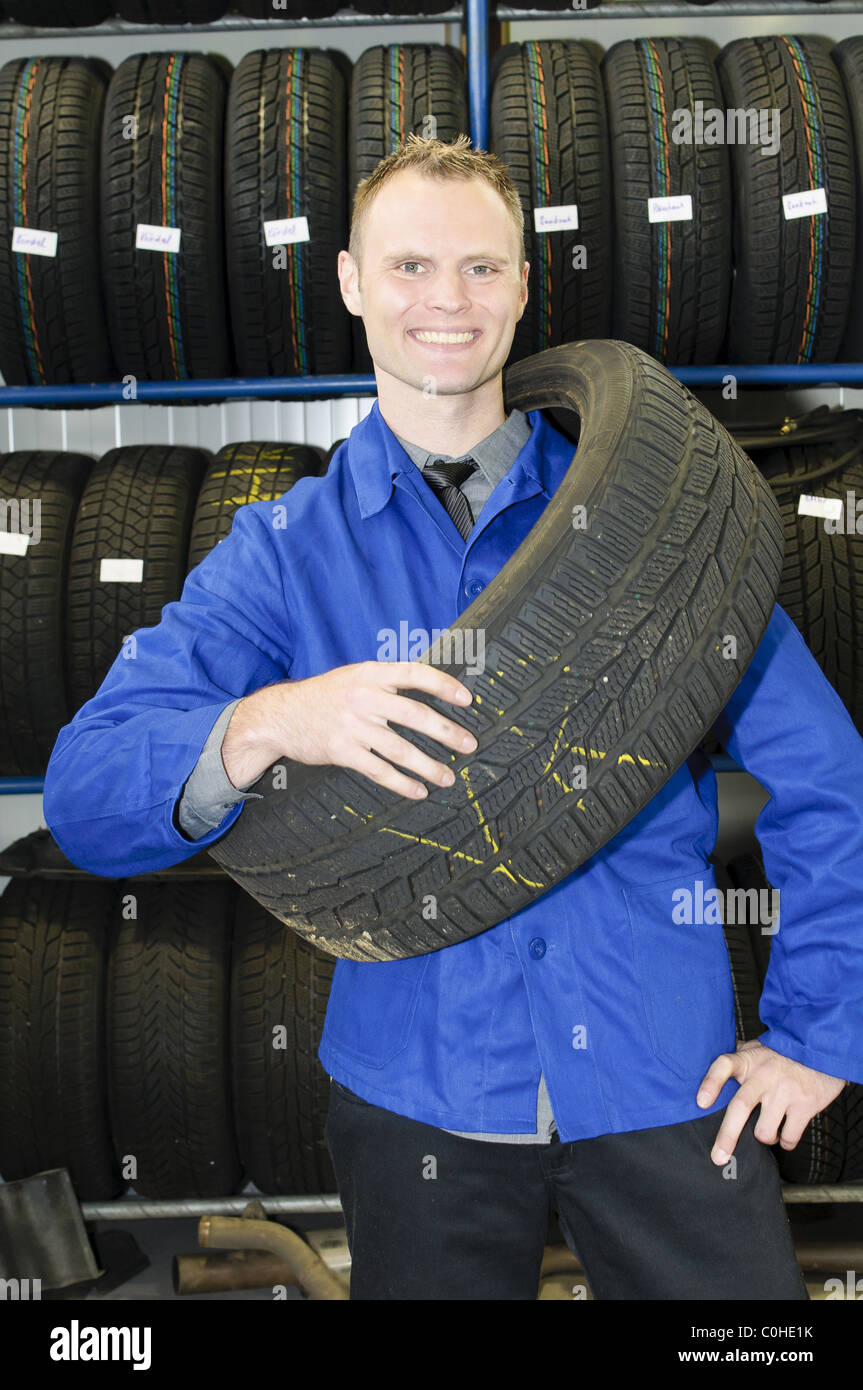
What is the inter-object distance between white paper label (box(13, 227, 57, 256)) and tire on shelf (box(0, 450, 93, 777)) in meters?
0.51

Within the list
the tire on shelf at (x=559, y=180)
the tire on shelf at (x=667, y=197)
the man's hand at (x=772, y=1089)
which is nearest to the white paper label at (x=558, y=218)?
the tire on shelf at (x=559, y=180)

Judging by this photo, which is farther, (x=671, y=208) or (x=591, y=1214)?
(x=671, y=208)

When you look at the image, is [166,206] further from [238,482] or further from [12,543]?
[12,543]

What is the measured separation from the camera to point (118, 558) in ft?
8.34

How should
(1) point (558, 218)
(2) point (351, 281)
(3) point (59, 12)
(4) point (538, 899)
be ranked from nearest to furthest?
1. (4) point (538, 899)
2. (2) point (351, 281)
3. (1) point (558, 218)
4. (3) point (59, 12)

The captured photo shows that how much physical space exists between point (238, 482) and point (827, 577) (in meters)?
1.35

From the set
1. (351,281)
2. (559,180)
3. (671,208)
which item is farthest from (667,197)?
(351,281)

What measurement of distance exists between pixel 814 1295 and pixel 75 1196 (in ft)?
5.55

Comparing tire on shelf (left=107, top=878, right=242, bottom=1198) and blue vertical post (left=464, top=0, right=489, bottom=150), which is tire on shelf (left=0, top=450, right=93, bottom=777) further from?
blue vertical post (left=464, top=0, right=489, bottom=150)

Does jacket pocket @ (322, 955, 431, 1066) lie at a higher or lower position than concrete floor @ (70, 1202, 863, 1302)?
higher

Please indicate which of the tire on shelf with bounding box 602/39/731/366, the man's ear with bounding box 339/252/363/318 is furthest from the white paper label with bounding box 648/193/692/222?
the man's ear with bounding box 339/252/363/318

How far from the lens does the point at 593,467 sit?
1.20 m

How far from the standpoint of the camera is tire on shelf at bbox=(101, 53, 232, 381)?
2.52 meters
